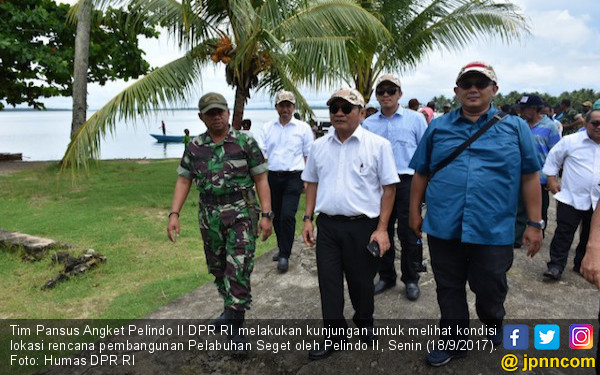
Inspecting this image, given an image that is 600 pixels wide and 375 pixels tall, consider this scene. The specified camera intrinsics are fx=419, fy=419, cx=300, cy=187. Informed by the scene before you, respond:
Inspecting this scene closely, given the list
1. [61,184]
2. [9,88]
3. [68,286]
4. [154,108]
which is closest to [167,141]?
[9,88]

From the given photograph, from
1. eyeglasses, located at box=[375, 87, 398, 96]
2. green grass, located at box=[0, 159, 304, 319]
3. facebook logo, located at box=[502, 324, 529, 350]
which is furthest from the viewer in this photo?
green grass, located at box=[0, 159, 304, 319]

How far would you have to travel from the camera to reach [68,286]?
4.17m

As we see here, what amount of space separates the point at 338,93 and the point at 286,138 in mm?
1861

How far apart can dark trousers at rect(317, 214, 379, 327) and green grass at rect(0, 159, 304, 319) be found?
5.77 ft

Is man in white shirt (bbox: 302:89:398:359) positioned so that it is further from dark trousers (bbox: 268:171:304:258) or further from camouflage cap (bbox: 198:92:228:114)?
dark trousers (bbox: 268:171:304:258)

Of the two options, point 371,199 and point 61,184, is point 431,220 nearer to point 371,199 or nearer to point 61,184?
point 371,199

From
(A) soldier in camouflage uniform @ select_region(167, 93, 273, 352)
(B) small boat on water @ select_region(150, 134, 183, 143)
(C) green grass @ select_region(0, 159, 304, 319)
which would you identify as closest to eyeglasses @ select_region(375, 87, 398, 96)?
(A) soldier in camouflage uniform @ select_region(167, 93, 273, 352)

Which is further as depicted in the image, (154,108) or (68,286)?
(154,108)

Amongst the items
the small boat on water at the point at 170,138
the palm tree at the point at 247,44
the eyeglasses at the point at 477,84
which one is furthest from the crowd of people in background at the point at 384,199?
the small boat on water at the point at 170,138

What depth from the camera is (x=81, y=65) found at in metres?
11.4

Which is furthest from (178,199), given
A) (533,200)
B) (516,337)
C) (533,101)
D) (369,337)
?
(533,101)

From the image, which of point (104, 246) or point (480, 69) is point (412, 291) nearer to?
point (480, 69)

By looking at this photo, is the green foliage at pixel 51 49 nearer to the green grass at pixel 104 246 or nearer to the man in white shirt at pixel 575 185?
the green grass at pixel 104 246

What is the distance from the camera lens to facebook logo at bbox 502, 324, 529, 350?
276 centimetres
